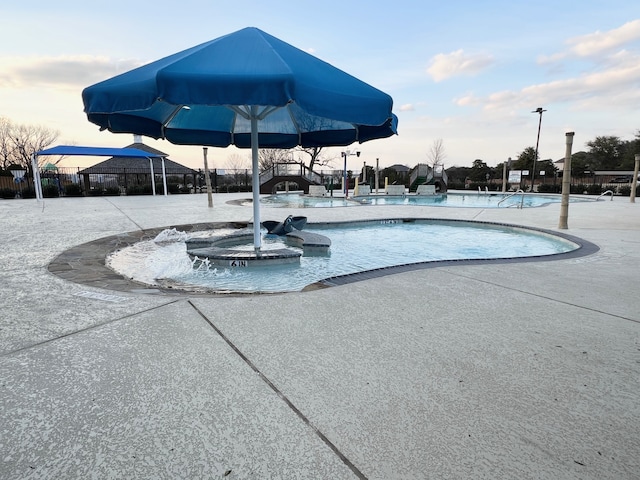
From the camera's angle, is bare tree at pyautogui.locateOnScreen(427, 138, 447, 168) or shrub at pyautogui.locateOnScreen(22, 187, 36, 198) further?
bare tree at pyautogui.locateOnScreen(427, 138, 447, 168)

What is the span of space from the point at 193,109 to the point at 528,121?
29.8m

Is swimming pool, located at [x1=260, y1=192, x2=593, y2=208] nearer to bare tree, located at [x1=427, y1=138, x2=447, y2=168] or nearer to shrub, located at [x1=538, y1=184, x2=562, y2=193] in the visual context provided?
shrub, located at [x1=538, y1=184, x2=562, y2=193]

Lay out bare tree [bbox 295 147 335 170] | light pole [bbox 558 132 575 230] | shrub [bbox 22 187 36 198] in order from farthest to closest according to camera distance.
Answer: bare tree [bbox 295 147 335 170]
shrub [bbox 22 187 36 198]
light pole [bbox 558 132 575 230]

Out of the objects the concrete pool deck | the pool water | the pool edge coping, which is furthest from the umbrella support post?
the concrete pool deck

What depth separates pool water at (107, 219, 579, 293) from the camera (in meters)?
4.21

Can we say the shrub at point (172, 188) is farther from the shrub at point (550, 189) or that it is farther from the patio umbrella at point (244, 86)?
the shrub at point (550, 189)

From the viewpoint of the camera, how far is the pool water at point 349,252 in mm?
4215

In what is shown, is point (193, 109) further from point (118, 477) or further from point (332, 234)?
point (118, 477)

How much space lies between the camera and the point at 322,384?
1676 millimetres

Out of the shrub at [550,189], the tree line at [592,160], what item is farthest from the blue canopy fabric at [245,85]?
the tree line at [592,160]

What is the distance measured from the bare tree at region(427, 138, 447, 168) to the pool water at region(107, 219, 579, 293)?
163 feet

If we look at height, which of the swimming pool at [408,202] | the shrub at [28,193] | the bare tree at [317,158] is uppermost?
the bare tree at [317,158]

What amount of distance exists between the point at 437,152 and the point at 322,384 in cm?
5848

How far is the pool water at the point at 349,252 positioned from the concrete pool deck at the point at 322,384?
116 centimetres
